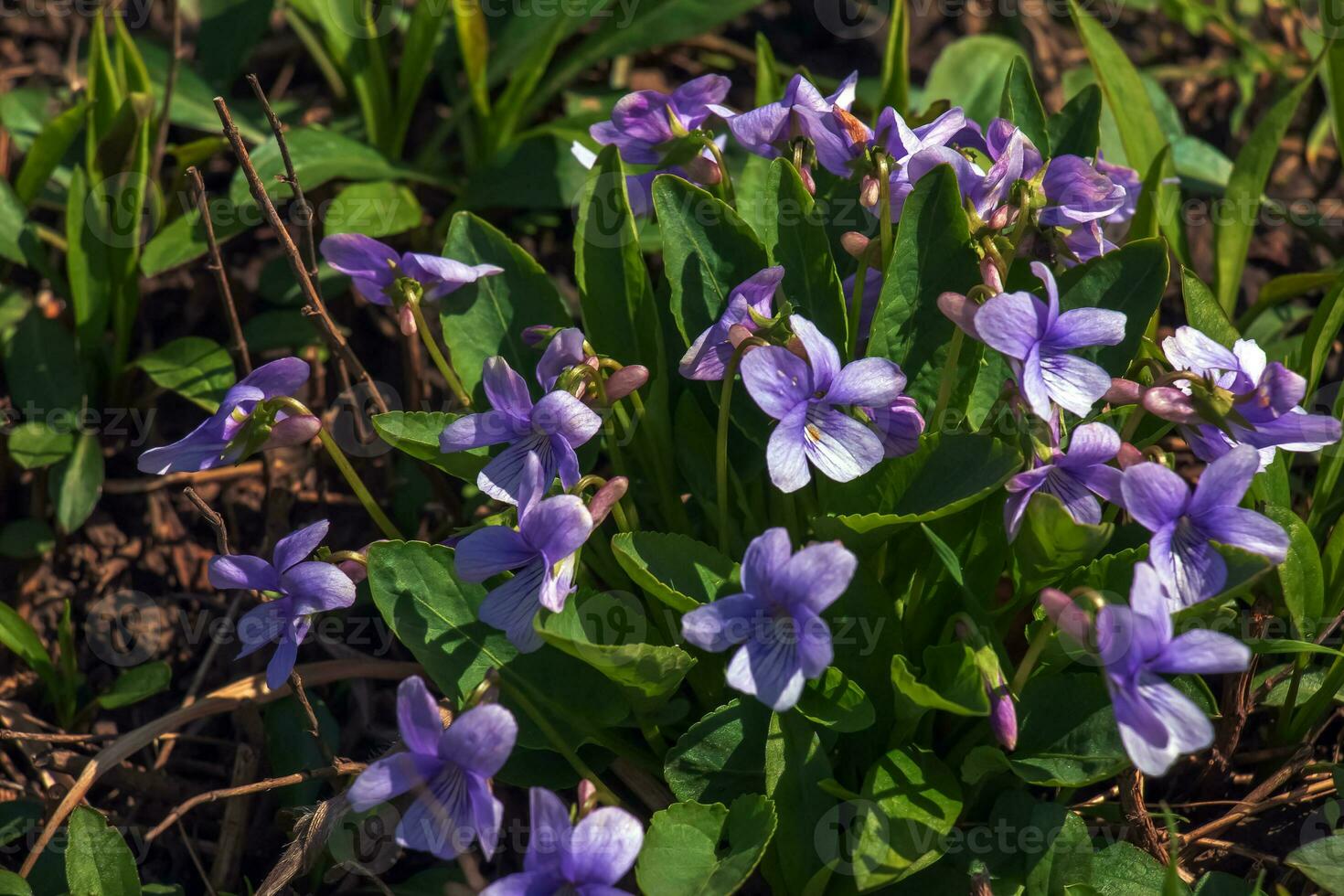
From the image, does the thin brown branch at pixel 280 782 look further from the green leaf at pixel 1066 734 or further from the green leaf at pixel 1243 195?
the green leaf at pixel 1243 195

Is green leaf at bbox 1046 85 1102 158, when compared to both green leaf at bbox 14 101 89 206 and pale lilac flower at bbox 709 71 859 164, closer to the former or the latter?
pale lilac flower at bbox 709 71 859 164

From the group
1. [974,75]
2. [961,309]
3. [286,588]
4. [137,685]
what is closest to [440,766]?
[286,588]

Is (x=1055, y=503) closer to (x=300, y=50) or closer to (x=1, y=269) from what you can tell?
(x=1, y=269)

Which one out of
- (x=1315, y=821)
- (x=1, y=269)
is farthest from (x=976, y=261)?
(x=1, y=269)

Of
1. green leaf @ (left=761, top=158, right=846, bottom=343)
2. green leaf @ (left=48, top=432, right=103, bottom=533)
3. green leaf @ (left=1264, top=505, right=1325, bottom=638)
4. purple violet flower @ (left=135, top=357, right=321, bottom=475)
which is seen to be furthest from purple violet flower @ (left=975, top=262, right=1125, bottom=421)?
green leaf @ (left=48, top=432, right=103, bottom=533)

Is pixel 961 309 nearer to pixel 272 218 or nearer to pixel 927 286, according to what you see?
pixel 927 286

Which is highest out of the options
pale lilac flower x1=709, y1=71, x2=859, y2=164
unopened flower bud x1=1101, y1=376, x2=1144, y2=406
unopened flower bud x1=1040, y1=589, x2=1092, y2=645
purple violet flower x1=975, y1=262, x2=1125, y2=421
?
pale lilac flower x1=709, y1=71, x2=859, y2=164
